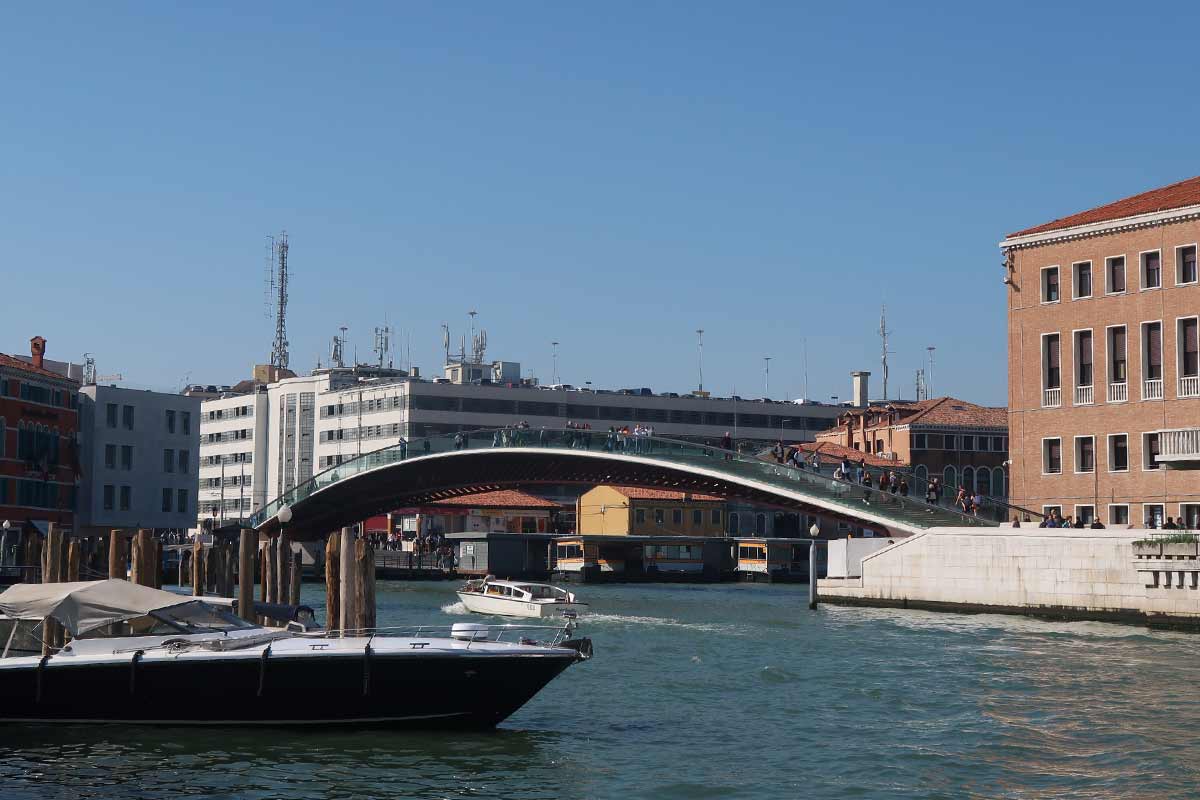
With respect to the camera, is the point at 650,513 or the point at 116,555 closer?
the point at 116,555

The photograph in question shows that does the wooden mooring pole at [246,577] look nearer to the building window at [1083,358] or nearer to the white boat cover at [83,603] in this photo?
the white boat cover at [83,603]

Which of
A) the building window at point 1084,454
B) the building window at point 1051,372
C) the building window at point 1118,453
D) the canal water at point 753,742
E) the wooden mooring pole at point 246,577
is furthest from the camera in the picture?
the building window at point 1051,372

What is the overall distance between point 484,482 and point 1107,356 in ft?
87.2

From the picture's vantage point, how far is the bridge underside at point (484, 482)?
52.3m

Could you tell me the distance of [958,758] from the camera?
18.7 m

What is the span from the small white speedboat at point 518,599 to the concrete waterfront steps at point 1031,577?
314 inches

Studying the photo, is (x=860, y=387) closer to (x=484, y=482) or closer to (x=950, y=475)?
(x=950, y=475)

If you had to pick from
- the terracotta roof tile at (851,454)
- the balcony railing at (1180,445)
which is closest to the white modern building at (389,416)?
the terracotta roof tile at (851,454)

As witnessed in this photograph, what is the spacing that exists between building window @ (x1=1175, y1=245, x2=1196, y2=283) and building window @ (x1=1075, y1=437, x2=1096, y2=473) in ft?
18.0

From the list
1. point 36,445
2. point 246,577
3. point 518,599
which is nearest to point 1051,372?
point 518,599

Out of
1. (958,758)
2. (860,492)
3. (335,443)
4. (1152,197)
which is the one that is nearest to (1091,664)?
(958,758)

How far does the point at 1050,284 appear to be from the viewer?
49.5 metres

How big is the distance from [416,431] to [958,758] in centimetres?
8183

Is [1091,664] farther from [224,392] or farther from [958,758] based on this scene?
[224,392]
